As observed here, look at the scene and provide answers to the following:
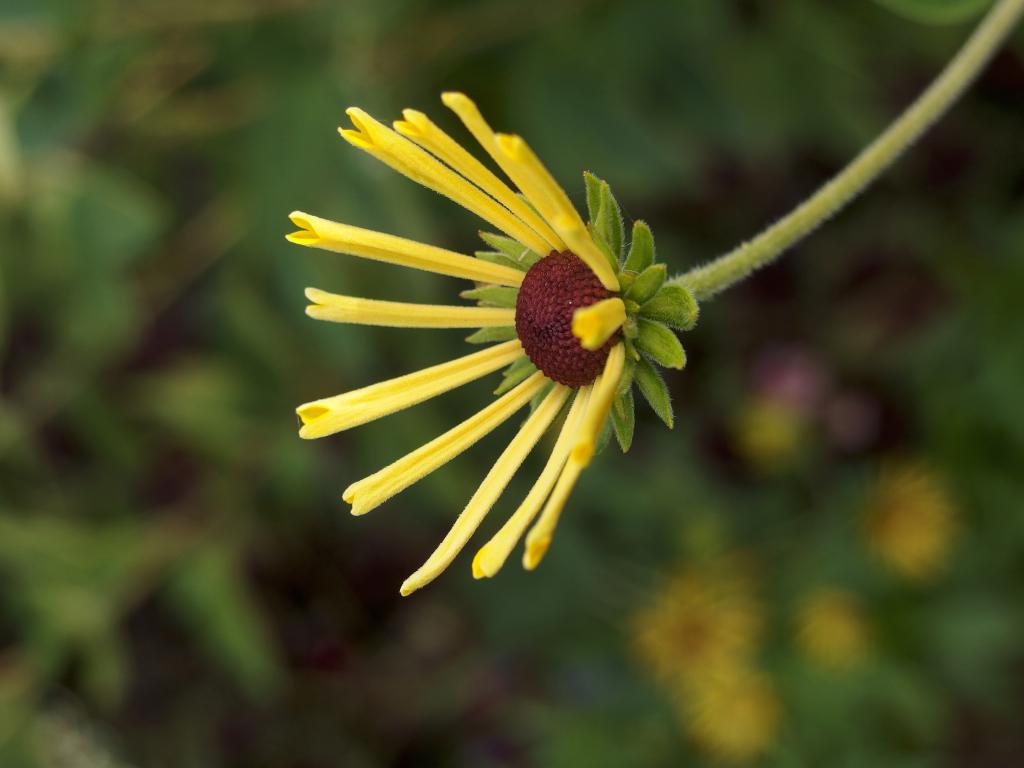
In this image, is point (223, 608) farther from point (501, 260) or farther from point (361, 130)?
point (361, 130)

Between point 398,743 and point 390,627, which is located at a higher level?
point 390,627

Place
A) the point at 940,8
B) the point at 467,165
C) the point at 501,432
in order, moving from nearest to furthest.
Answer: the point at 467,165 < the point at 940,8 < the point at 501,432

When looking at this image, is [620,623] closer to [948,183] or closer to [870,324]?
[870,324]

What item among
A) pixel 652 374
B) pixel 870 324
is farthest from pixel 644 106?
pixel 652 374

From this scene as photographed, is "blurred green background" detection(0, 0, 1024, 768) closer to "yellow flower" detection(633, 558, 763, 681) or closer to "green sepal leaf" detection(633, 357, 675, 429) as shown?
"yellow flower" detection(633, 558, 763, 681)

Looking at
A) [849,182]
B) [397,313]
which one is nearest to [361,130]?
[397,313]

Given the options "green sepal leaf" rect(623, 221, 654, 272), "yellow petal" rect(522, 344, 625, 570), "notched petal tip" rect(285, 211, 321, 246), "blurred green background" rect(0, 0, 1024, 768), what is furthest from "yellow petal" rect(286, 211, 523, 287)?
"blurred green background" rect(0, 0, 1024, 768)

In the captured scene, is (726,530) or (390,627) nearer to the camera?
(726,530)
